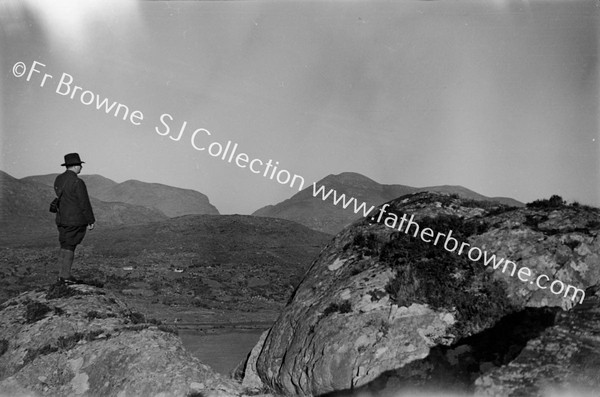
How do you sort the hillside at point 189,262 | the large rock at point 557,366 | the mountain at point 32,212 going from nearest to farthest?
1. the large rock at point 557,366
2. the hillside at point 189,262
3. the mountain at point 32,212

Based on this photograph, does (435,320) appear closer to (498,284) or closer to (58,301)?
(498,284)

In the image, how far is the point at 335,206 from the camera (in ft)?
439

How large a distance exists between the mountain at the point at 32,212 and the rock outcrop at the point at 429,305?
233 ft

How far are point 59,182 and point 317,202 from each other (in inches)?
5240

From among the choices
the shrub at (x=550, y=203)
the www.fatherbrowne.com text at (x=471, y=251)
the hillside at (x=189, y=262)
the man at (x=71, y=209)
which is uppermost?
the shrub at (x=550, y=203)

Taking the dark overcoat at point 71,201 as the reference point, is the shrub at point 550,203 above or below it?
above

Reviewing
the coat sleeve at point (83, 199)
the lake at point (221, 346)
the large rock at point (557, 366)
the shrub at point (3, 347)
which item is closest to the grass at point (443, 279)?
the large rock at point (557, 366)

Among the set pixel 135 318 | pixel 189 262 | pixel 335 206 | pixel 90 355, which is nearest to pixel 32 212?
pixel 189 262

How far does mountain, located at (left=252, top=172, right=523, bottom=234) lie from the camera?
124 meters

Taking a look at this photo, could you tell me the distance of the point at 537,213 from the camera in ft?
33.7

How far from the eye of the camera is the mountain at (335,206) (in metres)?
124

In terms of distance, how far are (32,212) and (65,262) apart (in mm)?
96556

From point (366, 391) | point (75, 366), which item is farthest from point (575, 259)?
point (75, 366)

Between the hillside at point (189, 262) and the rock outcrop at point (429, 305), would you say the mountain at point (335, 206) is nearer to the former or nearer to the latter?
the hillside at point (189, 262)
